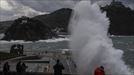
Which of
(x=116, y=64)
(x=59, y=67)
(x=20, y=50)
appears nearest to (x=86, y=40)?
(x=116, y=64)

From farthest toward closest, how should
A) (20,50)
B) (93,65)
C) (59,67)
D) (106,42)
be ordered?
(20,50) < (106,42) < (93,65) < (59,67)

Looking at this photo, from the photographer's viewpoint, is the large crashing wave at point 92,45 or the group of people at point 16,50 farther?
the group of people at point 16,50

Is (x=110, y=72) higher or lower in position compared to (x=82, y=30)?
lower

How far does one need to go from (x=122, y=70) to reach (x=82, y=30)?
4.33m

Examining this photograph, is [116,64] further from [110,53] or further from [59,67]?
[59,67]

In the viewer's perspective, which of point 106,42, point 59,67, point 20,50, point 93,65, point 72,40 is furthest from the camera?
point 20,50

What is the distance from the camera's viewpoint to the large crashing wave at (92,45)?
24891mm

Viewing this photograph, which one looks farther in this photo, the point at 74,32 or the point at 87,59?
the point at 74,32

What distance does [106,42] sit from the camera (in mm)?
26172

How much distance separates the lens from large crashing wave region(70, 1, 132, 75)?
24891 millimetres

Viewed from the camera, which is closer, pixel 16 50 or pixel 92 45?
pixel 92 45

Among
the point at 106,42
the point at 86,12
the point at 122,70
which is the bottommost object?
the point at 122,70

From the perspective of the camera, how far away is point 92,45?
2562 centimetres

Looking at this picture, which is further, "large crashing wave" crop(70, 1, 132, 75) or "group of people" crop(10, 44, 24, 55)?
"group of people" crop(10, 44, 24, 55)
